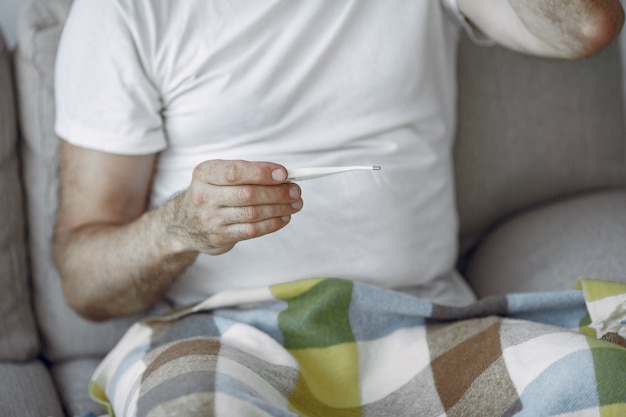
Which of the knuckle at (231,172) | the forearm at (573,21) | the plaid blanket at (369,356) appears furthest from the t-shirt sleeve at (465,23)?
the knuckle at (231,172)

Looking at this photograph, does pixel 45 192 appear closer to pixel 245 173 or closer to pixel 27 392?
pixel 27 392

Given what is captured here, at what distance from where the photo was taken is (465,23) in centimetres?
129

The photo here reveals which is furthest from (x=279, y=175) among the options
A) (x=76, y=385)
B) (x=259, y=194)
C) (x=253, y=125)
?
(x=76, y=385)

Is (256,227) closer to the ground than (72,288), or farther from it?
farther from it

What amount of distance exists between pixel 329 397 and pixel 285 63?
50cm

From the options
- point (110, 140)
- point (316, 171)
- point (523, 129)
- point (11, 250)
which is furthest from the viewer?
point (523, 129)

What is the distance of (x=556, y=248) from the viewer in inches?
52.4

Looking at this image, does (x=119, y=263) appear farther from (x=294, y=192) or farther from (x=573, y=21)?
(x=573, y=21)

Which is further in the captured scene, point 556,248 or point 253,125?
point 556,248

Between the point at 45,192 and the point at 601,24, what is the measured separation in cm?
88

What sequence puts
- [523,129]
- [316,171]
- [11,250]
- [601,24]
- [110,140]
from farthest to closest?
[523,129]
[11,250]
[110,140]
[601,24]
[316,171]

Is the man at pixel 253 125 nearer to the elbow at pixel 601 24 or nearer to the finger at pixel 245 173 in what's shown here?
the elbow at pixel 601 24

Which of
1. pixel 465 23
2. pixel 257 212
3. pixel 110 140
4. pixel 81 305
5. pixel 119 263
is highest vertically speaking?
pixel 465 23

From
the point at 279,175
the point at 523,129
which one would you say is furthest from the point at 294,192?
the point at 523,129
